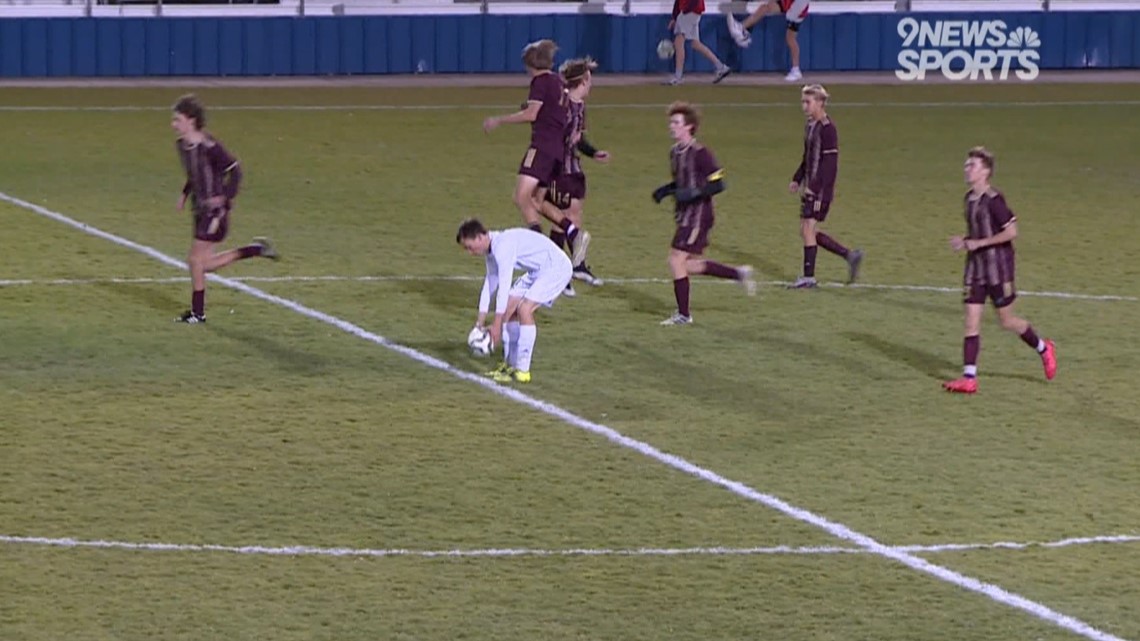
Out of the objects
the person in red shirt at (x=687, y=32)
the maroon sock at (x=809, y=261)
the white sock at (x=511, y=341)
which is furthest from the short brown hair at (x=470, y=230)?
the person in red shirt at (x=687, y=32)

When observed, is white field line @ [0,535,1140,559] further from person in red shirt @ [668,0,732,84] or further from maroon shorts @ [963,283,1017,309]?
person in red shirt @ [668,0,732,84]

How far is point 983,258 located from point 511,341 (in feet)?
10.1

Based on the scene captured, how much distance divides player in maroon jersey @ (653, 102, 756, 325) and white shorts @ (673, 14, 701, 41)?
1797cm

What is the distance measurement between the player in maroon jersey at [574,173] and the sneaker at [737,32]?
1734 centimetres

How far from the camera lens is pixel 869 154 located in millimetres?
24781

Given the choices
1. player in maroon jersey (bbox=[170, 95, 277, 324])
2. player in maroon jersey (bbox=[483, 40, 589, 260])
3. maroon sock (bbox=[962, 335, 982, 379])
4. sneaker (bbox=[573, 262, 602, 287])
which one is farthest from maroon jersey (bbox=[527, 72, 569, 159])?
maroon sock (bbox=[962, 335, 982, 379])

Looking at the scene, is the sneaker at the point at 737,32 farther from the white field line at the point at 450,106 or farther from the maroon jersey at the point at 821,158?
the maroon jersey at the point at 821,158

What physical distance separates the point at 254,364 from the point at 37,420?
1.89 meters

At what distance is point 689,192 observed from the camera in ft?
47.3

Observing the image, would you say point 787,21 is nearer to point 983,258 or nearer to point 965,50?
point 965,50

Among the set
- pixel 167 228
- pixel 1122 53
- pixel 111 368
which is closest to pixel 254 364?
pixel 111 368

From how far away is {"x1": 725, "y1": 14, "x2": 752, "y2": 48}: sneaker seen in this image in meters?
33.5

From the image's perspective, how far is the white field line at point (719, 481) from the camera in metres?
8.92

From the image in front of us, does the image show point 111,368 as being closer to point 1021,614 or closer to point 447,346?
point 447,346
